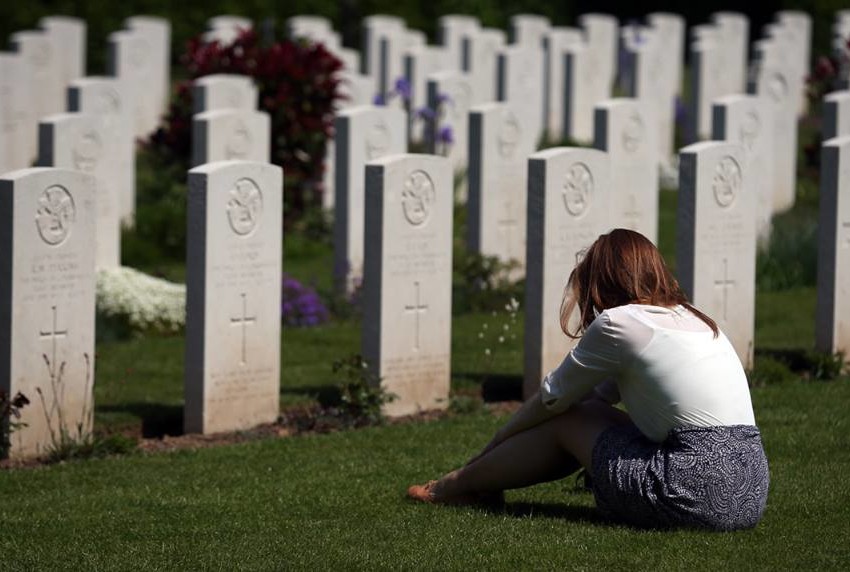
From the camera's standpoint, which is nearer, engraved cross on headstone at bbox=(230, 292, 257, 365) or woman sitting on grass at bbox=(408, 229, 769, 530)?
woman sitting on grass at bbox=(408, 229, 769, 530)

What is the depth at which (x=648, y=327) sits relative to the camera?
610 centimetres

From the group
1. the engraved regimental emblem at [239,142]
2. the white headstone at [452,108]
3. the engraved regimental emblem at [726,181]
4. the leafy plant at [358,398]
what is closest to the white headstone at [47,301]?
the leafy plant at [358,398]

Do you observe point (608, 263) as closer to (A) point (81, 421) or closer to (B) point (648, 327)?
(B) point (648, 327)

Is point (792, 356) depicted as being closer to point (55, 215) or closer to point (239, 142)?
point (239, 142)

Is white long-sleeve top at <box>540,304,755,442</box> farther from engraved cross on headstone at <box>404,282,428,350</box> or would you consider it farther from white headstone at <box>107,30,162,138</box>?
white headstone at <box>107,30,162,138</box>

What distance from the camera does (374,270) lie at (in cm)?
877

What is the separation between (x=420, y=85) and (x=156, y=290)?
7908 mm

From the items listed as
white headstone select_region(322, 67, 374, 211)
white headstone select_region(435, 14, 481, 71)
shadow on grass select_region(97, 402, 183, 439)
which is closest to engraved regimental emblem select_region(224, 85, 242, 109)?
white headstone select_region(322, 67, 374, 211)

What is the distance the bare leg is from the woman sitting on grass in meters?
0.01

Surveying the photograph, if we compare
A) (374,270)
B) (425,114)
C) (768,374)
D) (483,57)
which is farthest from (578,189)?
(483,57)

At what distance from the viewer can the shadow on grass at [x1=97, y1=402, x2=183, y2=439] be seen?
28.7 ft

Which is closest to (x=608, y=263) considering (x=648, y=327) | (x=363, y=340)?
(x=648, y=327)

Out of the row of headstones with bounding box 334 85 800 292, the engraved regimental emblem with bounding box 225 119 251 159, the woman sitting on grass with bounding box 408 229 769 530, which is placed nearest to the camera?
the woman sitting on grass with bounding box 408 229 769 530

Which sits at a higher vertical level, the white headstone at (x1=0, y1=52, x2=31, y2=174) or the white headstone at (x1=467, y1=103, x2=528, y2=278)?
the white headstone at (x1=0, y1=52, x2=31, y2=174)
